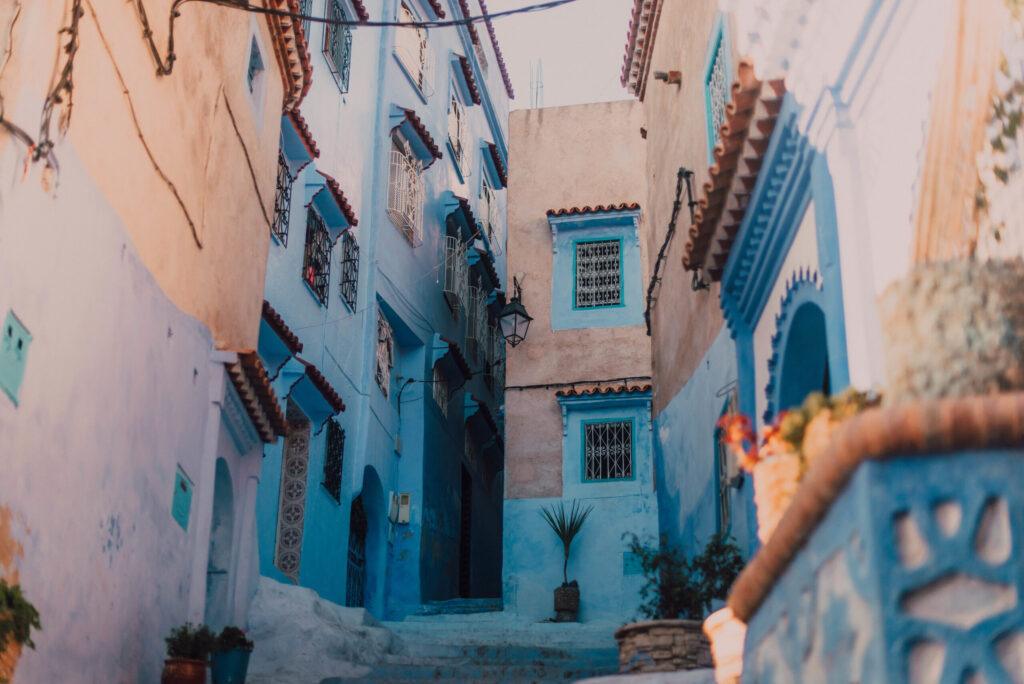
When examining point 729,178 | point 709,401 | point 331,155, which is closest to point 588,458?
point 331,155

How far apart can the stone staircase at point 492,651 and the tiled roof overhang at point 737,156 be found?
4.17 meters

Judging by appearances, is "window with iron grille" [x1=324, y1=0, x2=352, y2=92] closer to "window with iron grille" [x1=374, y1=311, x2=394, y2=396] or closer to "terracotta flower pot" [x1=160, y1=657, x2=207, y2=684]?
"window with iron grille" [x1=374, y1=311, x2=394, y2=396]

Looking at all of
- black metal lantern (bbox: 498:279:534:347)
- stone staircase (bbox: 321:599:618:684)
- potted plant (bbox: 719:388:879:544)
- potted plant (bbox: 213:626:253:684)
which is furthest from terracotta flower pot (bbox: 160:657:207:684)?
black metal lantern (bbox: 498:279:534:347)

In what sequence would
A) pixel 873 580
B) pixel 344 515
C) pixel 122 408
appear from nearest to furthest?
pixel 873 580 → pixel 122 408 → pixel 344 515

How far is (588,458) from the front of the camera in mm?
22094

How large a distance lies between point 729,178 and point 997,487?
5.86 metres

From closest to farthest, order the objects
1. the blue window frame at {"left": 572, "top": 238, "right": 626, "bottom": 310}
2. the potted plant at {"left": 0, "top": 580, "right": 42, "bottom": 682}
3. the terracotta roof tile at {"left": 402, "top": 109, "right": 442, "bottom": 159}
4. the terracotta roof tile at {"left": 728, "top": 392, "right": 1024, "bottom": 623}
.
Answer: the terracotta roof tile at {"left": 728, "top": 392, "right": 1024, "bottom": 623}, the potted plant at {"left": 0, "top": 580, "right": 42, "bottom": 682}, the terracotta roof tile at {"left": 402, "top": 109, "right": 442, "bottom": 159}, the blue window frame at {"left": 572, "top": 238, "right": 626, "bottom": 310}

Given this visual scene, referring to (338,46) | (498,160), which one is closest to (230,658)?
(338,46)

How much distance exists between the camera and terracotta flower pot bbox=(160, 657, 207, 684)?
960 centimetres

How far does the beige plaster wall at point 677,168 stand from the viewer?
13.5 metres

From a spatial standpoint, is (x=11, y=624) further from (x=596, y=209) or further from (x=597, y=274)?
(x=596, y=209)

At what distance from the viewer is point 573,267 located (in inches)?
933

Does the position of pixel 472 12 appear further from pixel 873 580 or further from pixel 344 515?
pixel 873 580

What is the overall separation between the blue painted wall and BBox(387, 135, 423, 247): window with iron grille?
265 mm
